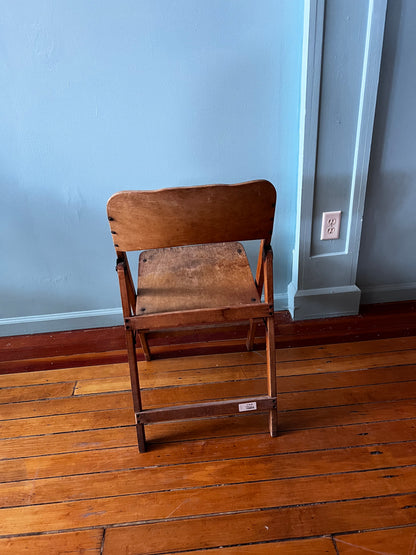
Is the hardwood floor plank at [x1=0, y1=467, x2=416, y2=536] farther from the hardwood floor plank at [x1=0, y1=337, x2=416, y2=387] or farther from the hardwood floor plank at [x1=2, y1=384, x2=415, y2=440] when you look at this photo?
the hardwood floor plank at [x1=0, y1=337, x2=416, y2=387]

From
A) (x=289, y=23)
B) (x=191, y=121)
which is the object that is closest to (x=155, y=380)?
(x=191, y=121)

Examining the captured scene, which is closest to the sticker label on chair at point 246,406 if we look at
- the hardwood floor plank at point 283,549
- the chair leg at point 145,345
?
the hardwood floor plank at point 283,549

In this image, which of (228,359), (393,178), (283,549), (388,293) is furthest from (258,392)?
(393,178)

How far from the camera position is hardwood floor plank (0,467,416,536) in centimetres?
129

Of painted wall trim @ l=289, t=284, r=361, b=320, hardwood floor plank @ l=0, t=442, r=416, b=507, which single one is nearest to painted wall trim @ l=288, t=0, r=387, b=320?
painted wall trim @ l=289, t=284, r=361, b=320

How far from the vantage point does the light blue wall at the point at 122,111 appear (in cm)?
160

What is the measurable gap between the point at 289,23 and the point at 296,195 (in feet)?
2.14

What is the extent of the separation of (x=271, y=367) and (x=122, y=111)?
1.11m

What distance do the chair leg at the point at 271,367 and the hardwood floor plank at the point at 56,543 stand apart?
614mm

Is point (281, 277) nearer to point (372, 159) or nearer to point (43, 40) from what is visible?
point (372, 159)

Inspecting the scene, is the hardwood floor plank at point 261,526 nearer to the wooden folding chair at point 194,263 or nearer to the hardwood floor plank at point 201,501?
the hardwood floor plank at point 201,501

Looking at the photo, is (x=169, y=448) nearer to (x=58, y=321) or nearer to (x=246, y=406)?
(x=246, y=406)

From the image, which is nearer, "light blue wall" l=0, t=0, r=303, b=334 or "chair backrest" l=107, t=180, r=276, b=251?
"chair backrest" l=107, t=180, r=276, b=251

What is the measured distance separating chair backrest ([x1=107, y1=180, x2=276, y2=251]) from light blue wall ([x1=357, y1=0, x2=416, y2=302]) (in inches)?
37.3
